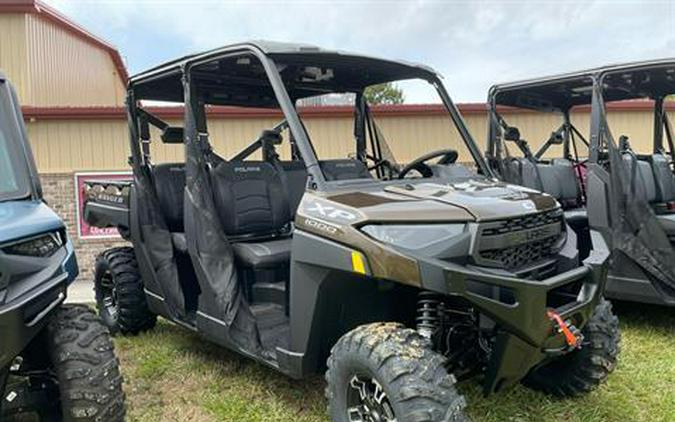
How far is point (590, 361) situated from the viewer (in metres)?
3.33

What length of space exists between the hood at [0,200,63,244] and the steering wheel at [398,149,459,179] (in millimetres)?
1922

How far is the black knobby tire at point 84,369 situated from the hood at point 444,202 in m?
1.36

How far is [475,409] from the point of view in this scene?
3469 mm

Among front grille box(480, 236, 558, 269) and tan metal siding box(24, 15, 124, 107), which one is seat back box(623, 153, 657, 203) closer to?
front grille box(480, 236, 558, 269)

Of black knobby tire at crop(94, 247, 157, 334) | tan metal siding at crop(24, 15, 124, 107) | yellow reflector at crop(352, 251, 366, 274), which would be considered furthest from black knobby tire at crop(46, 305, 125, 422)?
tan metal siding at crop(24, 15, 124, 107)

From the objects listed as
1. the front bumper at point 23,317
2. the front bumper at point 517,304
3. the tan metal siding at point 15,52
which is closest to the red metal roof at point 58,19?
the tan metal siding at point 15,52

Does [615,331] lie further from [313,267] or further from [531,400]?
[313,267]

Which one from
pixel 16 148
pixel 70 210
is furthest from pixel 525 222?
pixel 70 210

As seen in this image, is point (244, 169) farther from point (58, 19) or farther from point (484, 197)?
point (58, 19)

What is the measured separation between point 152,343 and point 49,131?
5.49 meters

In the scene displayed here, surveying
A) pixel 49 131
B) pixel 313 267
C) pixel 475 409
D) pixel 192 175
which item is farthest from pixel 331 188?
pixel 49 131

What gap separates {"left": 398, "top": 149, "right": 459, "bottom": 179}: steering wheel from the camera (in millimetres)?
3551

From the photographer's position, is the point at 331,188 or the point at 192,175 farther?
the point at 192,175

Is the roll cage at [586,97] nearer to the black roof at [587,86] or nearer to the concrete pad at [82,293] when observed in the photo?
the black roof at [587,86]
